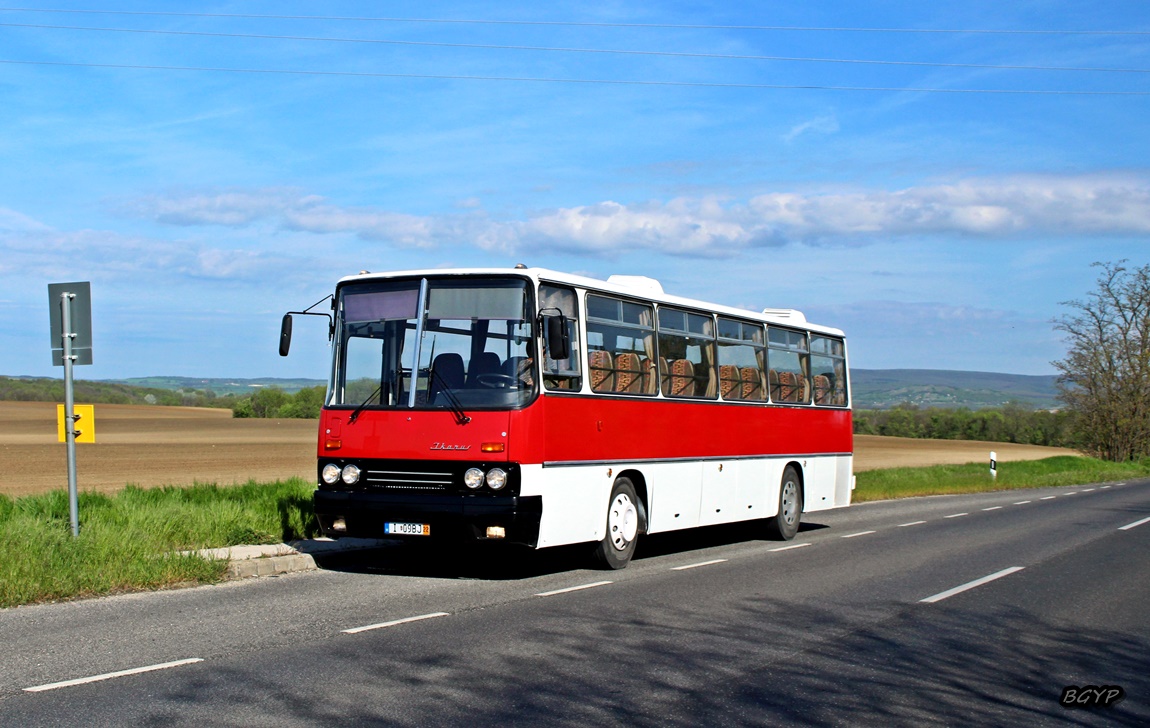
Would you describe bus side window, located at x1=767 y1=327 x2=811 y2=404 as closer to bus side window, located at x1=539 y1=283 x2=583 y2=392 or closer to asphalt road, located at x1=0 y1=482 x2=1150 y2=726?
asphalt road, located at x1=0 y1=482 x2=1150 y2=726

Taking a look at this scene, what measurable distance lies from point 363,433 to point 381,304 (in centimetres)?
135

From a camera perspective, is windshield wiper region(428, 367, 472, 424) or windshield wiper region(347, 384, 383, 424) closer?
windshield wiper region(428, 367, 472, 424)

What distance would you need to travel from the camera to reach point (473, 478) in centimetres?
1150

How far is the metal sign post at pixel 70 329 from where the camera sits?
41.6 ft

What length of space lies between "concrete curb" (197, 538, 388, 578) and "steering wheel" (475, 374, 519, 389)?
2.78m

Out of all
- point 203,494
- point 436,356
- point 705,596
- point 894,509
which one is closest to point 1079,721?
point 705,596

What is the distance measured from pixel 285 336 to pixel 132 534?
2.52 m

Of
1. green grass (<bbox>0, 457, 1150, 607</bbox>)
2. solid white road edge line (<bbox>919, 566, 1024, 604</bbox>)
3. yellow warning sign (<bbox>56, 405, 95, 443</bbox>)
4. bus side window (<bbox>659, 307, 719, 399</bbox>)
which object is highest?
bus side window (<bbox>659, 307, 719, 399</bbox>)

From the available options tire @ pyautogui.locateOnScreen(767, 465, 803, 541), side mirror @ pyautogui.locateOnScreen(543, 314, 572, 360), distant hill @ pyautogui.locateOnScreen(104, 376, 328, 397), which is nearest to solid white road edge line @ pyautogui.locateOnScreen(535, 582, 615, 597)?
side mirror @ pyautogui.locateOnScreen(543, 314, 572, 360)

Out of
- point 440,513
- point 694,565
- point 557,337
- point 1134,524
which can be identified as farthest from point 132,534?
point 1134,524

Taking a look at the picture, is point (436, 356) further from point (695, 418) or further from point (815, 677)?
point (815, 677)

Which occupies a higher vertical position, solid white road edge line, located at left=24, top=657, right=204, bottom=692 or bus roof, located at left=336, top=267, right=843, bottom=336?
bus roof, located at left=336, top=267, right=843, bottom=336

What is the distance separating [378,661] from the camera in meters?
7.54

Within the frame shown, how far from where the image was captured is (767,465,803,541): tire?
17.7 metres
